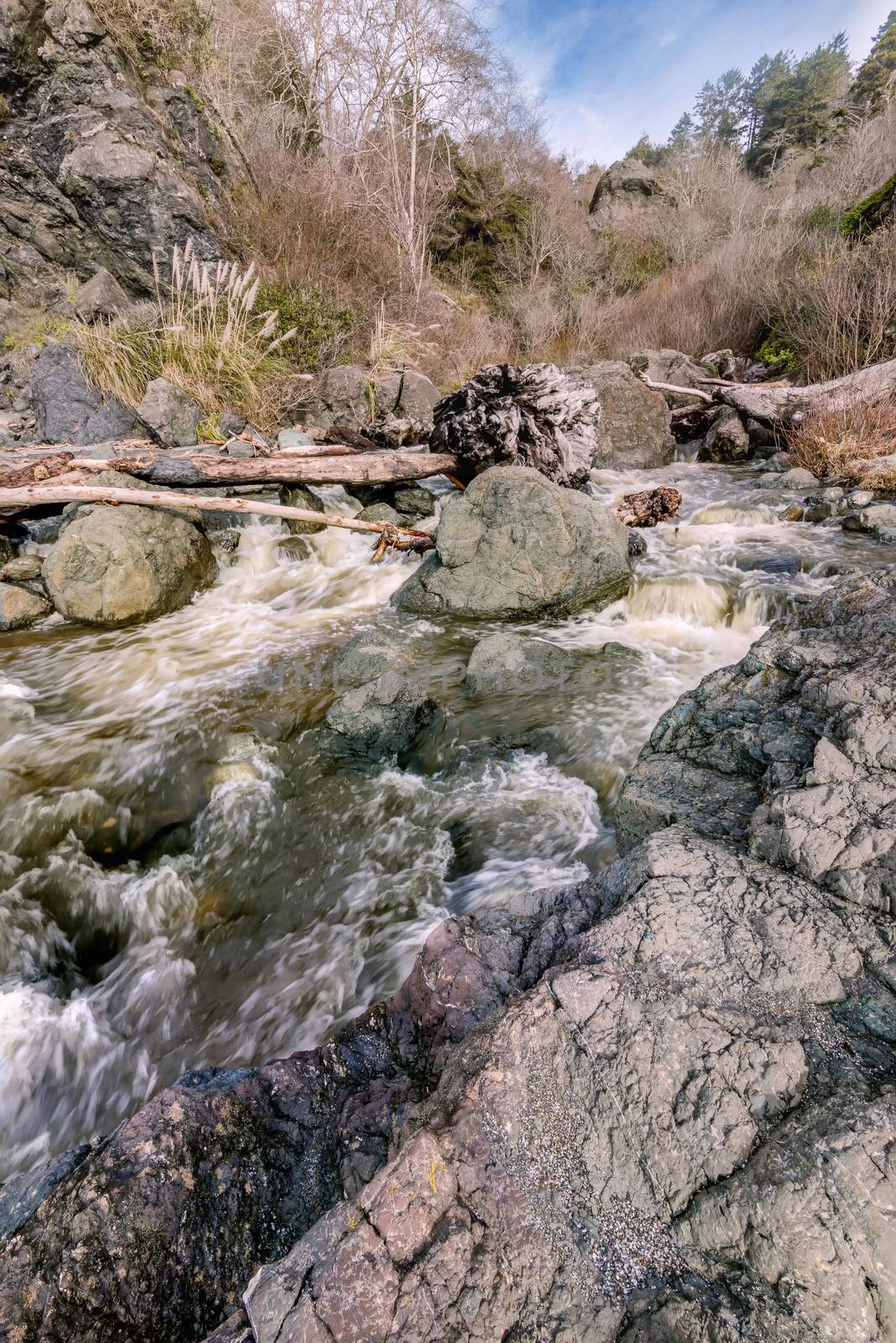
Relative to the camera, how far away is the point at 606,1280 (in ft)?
2.72

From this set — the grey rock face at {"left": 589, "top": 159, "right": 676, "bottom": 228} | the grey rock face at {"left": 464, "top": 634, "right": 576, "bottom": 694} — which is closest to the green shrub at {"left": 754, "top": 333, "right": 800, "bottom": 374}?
the grey rock face at {"left": 464, "top": 634, "right": 576, "bottom": 694}

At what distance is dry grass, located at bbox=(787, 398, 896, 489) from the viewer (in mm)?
7353

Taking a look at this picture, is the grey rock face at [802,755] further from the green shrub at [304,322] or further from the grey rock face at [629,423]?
the green shrub at [304,322]

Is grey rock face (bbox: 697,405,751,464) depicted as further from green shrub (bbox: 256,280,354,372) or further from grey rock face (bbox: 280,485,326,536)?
grey rock face (bbox: 280,485,326,536)

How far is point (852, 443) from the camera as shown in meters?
7.52

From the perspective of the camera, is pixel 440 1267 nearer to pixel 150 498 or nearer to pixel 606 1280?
pixel 606 1280

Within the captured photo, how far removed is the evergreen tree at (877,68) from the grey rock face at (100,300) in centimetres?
2820

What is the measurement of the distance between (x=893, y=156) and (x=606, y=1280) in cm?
1796

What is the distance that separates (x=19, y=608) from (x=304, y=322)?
22.3ft

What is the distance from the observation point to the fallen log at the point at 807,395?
25.6ft

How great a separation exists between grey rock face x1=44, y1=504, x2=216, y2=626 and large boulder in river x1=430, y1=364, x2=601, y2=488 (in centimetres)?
367

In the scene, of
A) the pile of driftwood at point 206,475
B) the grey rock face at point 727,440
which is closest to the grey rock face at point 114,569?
the pile of driftwood at point 206,475

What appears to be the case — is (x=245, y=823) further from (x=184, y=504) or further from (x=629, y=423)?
(x=629, y=423)

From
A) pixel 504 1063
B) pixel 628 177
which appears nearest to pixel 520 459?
pixel 504 1063
